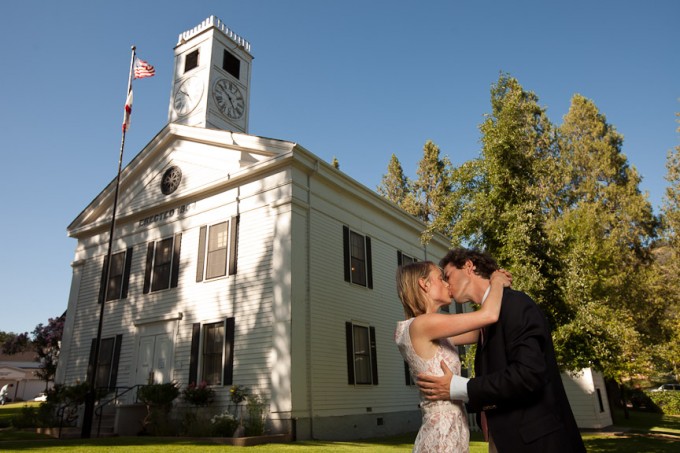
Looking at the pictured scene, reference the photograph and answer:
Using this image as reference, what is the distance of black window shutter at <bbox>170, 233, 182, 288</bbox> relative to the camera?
17.1 meters

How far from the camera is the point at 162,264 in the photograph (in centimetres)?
1786

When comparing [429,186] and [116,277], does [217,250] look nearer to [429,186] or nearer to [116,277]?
[116,277]

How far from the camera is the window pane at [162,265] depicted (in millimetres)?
17516

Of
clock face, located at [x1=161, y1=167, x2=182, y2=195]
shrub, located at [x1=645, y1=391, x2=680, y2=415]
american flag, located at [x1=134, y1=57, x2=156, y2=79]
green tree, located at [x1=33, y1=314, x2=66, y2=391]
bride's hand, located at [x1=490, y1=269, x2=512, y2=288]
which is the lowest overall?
shrub, located at [x1=645, y1=391, x2=680, y2=415]

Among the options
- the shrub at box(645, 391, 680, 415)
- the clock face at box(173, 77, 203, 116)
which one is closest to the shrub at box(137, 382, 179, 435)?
the clock face at box(173, 77, 203, 116)

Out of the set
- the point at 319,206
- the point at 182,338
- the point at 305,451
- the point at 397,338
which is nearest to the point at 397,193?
the point at 319,206

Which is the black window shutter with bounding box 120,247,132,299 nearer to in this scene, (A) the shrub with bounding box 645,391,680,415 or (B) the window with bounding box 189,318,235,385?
(B) the window with bounding box 189,318,235,385

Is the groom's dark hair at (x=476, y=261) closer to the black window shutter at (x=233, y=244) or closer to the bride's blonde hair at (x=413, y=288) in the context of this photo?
the bride's blonde hair at (x=413, y=288)

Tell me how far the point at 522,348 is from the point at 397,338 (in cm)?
88

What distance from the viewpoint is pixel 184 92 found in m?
22.5

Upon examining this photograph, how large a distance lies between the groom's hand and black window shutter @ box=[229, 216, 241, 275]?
13139mm

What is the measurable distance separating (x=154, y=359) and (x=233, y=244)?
5028 millimetres

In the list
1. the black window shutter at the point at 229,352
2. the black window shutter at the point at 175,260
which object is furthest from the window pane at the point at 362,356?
the black window shutter at the point at 175,260

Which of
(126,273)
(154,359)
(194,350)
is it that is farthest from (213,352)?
(126,273)
